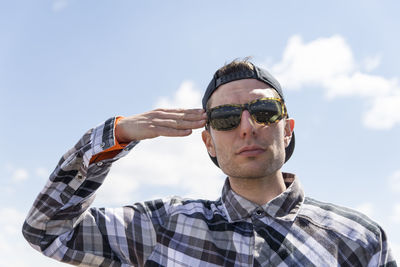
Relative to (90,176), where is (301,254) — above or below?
below

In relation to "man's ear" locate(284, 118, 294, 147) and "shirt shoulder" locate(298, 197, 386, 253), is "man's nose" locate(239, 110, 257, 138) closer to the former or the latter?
"man's ear" locate(284, 118, 294, 147)

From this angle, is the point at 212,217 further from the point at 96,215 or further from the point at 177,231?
the point at 96,215

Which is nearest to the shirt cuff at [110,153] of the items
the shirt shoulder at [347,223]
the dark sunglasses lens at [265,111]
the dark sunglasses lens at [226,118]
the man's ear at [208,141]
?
the dark sunglasses lens at [226,118]

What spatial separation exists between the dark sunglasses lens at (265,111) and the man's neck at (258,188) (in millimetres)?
681

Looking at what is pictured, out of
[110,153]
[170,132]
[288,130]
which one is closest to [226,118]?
[170,132]

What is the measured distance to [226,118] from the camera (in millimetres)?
4246

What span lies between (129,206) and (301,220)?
195 cm

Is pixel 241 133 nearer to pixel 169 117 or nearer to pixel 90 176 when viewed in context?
pixel 169 117

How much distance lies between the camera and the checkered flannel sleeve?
386cm

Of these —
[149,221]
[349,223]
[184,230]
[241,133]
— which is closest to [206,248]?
[184,230]

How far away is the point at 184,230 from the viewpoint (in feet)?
13.0

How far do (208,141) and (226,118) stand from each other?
A: 0.66 metres

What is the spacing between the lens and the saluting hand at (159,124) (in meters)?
3.75

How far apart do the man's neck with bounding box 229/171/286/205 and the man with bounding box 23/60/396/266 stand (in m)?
0.01
